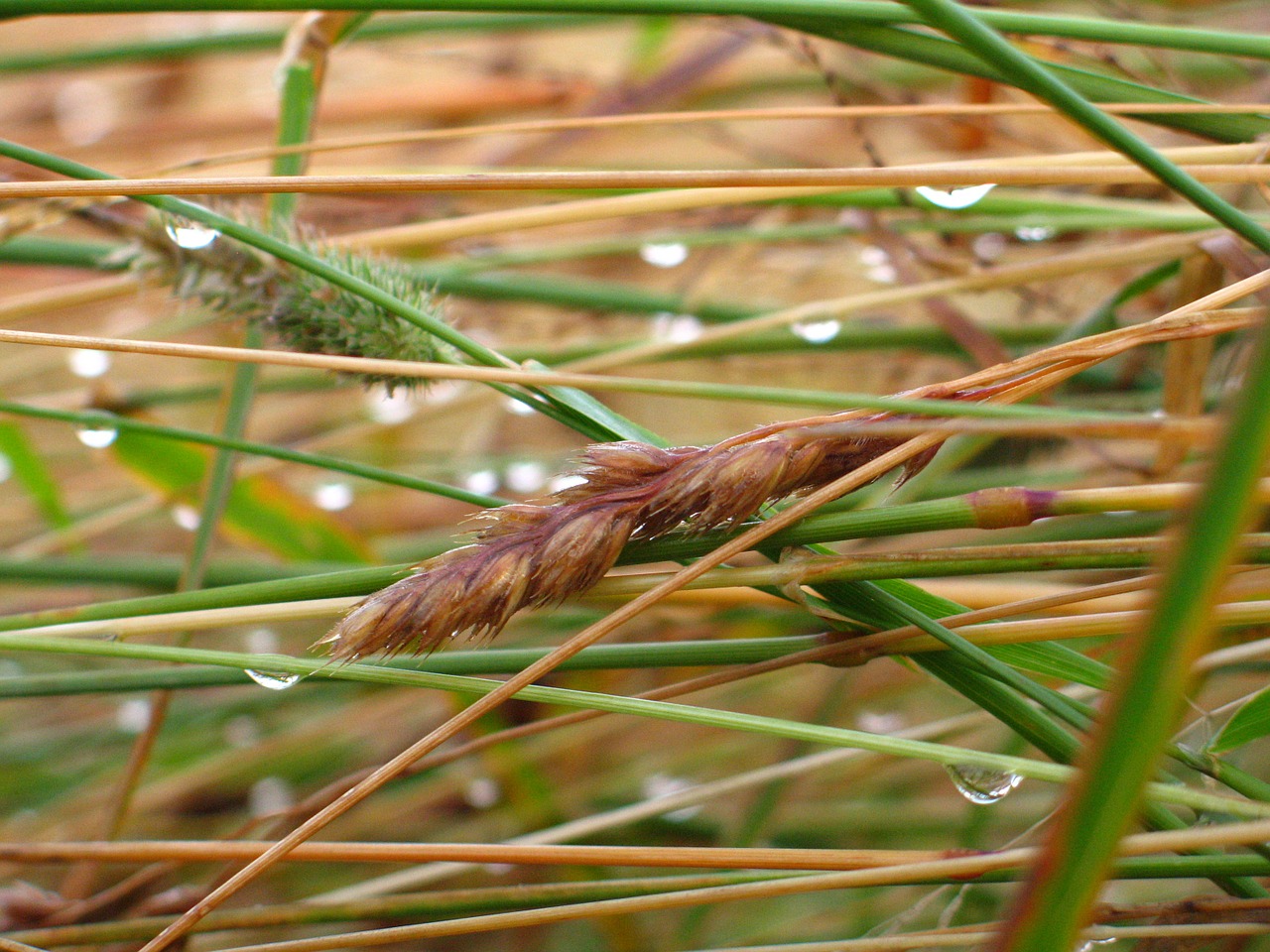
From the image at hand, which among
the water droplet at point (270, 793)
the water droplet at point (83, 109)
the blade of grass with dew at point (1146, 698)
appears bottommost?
the blade of grass with dew at point (1146, 698)

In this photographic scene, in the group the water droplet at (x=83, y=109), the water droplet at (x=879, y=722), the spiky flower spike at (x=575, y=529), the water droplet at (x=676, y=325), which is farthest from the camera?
the water droplet at (x=83, y=109)

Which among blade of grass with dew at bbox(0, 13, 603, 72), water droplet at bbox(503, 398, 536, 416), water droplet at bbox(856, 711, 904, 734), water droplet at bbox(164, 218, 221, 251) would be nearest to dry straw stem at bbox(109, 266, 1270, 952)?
water droplet at bbox(503, 398, 536, 416)

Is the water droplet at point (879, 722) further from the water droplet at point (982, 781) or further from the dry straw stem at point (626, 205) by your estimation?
the dry straw stem at point (626, 205)

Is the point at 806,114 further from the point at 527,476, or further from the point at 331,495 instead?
the point at 331,495

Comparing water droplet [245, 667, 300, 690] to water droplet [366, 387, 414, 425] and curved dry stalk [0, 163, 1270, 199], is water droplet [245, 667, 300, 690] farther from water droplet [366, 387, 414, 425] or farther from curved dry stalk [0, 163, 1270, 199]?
water droplet [366, 387, 414, 425]

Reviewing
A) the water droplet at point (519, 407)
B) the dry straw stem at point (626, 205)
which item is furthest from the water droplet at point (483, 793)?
the dry straw stem at point (626, 205)

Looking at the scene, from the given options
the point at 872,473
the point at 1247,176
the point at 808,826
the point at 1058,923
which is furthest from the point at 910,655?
the point at 808,826

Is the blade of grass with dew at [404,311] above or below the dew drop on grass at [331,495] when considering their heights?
below

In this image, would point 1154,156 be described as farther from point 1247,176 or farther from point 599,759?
point 599,759

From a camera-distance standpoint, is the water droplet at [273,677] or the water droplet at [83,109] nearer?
the water droplet at [273,677]
